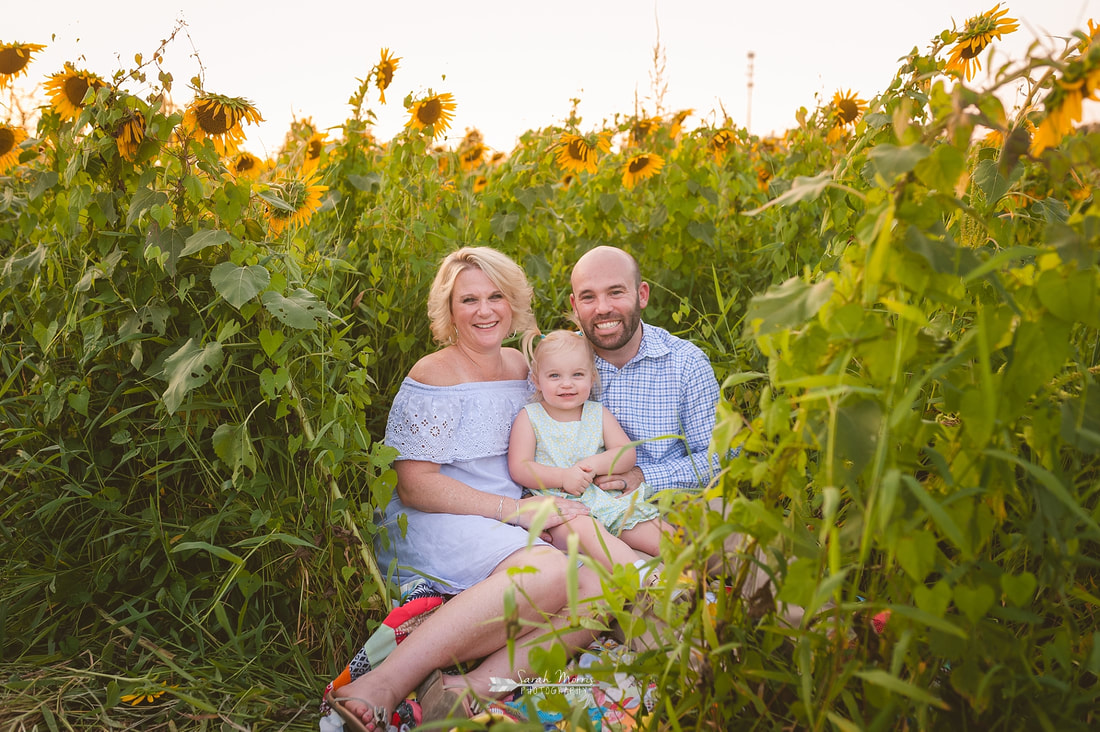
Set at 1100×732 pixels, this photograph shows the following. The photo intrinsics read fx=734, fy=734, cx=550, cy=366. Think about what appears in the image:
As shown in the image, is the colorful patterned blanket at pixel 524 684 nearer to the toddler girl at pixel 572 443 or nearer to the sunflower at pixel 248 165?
the toddler girl at pixel 572 443

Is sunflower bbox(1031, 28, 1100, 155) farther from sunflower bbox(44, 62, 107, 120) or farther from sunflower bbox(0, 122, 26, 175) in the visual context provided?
sunflower bbox(0, 122, 26, 175)

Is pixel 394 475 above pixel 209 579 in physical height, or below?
above

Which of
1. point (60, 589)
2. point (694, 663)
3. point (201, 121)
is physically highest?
point (201, 121)

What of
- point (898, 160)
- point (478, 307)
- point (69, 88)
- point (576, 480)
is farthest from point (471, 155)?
point (898, 160)

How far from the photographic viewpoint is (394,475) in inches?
90.4

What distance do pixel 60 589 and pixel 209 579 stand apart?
43 cm

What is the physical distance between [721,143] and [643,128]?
18.7 inches

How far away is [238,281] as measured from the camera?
6.79 feet

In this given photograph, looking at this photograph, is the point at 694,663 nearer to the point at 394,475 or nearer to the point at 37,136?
the point at 394,475

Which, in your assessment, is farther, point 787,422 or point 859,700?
point 859,700

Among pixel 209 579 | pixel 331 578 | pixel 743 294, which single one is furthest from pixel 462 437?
pixel 743 294

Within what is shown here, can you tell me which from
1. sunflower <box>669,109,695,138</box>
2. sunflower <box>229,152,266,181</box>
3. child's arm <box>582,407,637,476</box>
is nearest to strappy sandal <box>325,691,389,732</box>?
child's arm <box>582,407,637,476</box>

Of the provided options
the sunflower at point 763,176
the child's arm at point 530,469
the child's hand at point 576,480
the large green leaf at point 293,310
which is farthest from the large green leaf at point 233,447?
the sunflower at point 763,176

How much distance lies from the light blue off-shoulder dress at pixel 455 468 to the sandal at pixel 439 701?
13.2 inches
